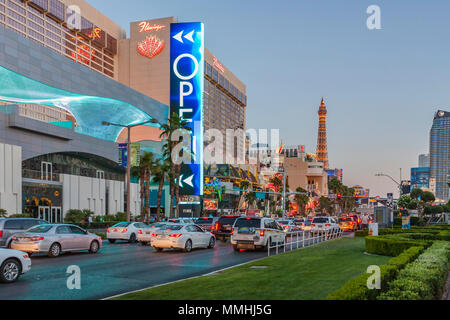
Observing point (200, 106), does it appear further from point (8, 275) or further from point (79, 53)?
point (8, 275)

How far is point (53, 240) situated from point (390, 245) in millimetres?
14436

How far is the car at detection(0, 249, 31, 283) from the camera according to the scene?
12.5m

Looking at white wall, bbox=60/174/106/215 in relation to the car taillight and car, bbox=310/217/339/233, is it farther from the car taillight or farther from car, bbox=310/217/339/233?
the car taillight

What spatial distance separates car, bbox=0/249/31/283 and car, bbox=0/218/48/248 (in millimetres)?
8047

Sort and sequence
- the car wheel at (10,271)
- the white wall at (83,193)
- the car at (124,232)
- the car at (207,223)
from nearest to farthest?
the car wheel at (10,271) < the car at (124,232) < the car at (207,223) < the white wall at (83,193)

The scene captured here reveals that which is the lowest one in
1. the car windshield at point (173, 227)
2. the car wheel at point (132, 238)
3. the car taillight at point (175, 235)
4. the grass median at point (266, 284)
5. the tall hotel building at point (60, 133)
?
the car wheel at point (132, 238)

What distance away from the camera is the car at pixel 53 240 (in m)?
19.7

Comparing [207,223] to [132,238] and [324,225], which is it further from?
[324,225]

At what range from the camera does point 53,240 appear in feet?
66.9

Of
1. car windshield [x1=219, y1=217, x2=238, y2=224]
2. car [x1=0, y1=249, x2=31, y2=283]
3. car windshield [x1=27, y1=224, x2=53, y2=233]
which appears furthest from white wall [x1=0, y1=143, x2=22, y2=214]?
car [x1=0, y1=249, x2=31, y2=283]

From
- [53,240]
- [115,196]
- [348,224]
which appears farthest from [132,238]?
[115,196]

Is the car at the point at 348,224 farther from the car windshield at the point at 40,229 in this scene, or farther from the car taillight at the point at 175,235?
the car windshield at the point at 40,229

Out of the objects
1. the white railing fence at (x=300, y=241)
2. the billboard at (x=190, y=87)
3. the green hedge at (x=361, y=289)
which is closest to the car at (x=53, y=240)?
the white railing fence at (x=300, y=241)
